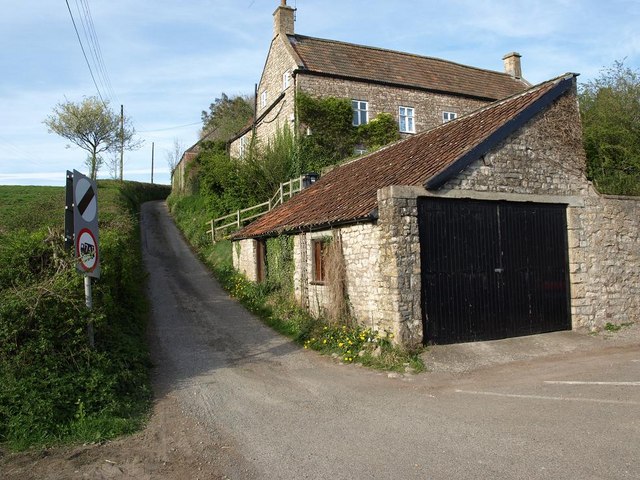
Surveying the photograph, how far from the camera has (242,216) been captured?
2516cm

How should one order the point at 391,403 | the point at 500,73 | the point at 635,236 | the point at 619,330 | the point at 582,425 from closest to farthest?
1. the point at 582,425
2. the point at 391,403
3. the point at 619,330
4. the point at 635,236
5. the point at 500,73

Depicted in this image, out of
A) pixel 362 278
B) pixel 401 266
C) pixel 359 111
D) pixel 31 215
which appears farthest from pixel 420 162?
pixel 359 111

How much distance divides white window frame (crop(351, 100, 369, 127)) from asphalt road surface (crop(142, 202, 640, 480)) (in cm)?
1704

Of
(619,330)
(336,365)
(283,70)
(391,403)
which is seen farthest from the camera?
(283,70)

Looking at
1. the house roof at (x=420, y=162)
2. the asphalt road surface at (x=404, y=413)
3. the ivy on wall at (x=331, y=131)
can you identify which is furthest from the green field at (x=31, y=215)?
A: the ivy on wall at (x=331, y=131)

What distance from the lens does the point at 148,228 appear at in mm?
33688

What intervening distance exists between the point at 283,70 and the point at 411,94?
7.07 m

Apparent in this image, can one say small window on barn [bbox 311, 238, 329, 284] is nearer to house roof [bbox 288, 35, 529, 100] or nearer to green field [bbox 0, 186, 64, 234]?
green field [bbox 0, 186, 64, 234]

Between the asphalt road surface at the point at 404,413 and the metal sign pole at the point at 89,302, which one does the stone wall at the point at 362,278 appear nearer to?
the asphalt road surface at the point at 404,413

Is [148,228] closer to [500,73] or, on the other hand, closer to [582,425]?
[500,73]

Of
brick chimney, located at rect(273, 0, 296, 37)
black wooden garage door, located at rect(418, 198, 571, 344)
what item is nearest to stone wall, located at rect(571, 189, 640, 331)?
black wooden garage door, located at rect(418, 198, 571, 344)

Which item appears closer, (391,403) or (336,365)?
(391,403)

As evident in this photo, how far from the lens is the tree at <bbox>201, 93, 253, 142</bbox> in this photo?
44.9m

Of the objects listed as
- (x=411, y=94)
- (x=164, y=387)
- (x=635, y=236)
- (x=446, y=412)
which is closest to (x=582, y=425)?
(x=446, y=412)
